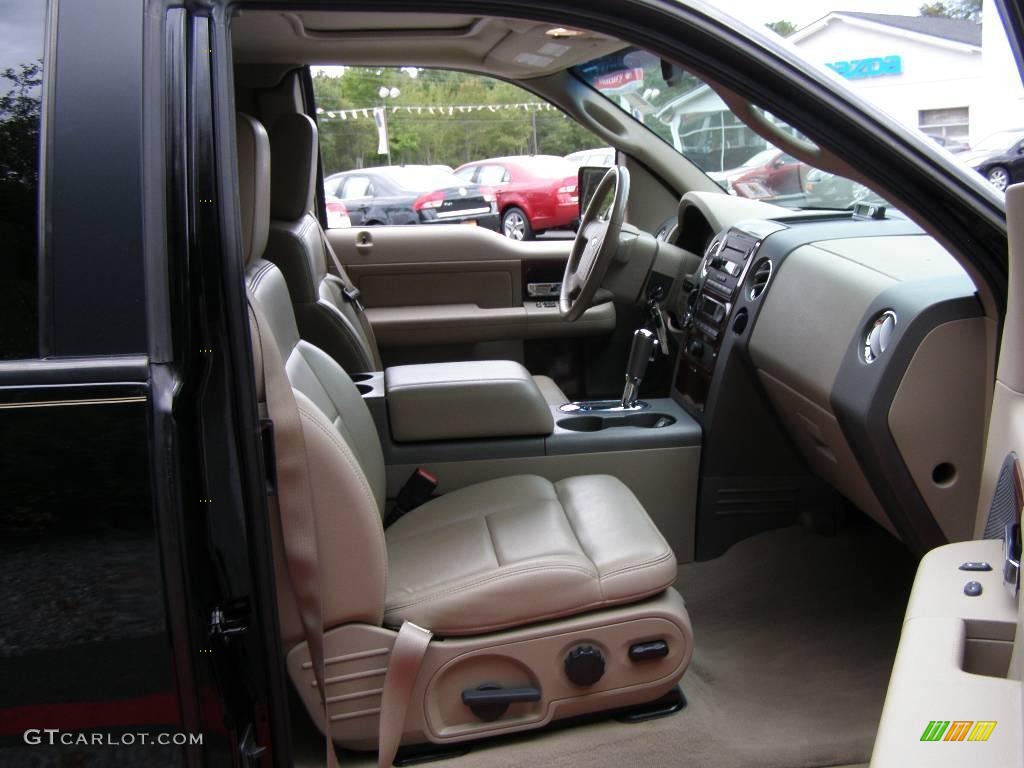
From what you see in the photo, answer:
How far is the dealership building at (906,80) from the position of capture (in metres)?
1.68

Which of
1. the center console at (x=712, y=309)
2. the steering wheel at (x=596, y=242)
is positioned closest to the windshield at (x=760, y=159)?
the center console at (x=712, y=309)

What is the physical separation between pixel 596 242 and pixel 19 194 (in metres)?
1.81

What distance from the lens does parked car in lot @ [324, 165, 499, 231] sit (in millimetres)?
3916

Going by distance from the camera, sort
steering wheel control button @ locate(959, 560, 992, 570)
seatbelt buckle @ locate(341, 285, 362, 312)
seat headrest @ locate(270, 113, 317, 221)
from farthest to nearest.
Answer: seatbelt buckle @ locate(341, 285, 362, 312) → seat headrest @ locate(270, 113, 317, 221) → steering wheel control button @ locate(959, 560, 992, 570)

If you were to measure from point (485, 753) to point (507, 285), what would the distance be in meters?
2.37

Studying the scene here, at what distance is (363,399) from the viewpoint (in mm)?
2373

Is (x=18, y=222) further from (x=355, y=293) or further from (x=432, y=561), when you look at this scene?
(x=355, y=293)

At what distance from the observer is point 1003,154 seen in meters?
2.12

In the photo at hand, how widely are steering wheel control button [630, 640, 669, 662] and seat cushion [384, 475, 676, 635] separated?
0.29 feet

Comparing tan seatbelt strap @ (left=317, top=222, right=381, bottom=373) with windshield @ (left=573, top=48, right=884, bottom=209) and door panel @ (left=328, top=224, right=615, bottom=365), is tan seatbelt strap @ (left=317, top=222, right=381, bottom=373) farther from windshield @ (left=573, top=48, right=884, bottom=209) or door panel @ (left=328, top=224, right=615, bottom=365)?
windshield @ (left=573, top=48, right=884, bottom=209)

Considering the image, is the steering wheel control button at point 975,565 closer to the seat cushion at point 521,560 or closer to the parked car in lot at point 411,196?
the seat cushion at point 521,560

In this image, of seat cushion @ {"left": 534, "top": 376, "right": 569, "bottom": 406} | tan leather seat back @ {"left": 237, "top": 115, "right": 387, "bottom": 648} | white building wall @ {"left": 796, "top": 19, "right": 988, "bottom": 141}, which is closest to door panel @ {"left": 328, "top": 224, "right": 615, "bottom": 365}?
seat cushion @ {"left": 534, "top": 376, "right": 569, "bottom": 406}

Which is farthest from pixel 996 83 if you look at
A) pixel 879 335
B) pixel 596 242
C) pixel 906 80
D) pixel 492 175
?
pixel 492 175

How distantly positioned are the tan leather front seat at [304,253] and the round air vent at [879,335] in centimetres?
114
